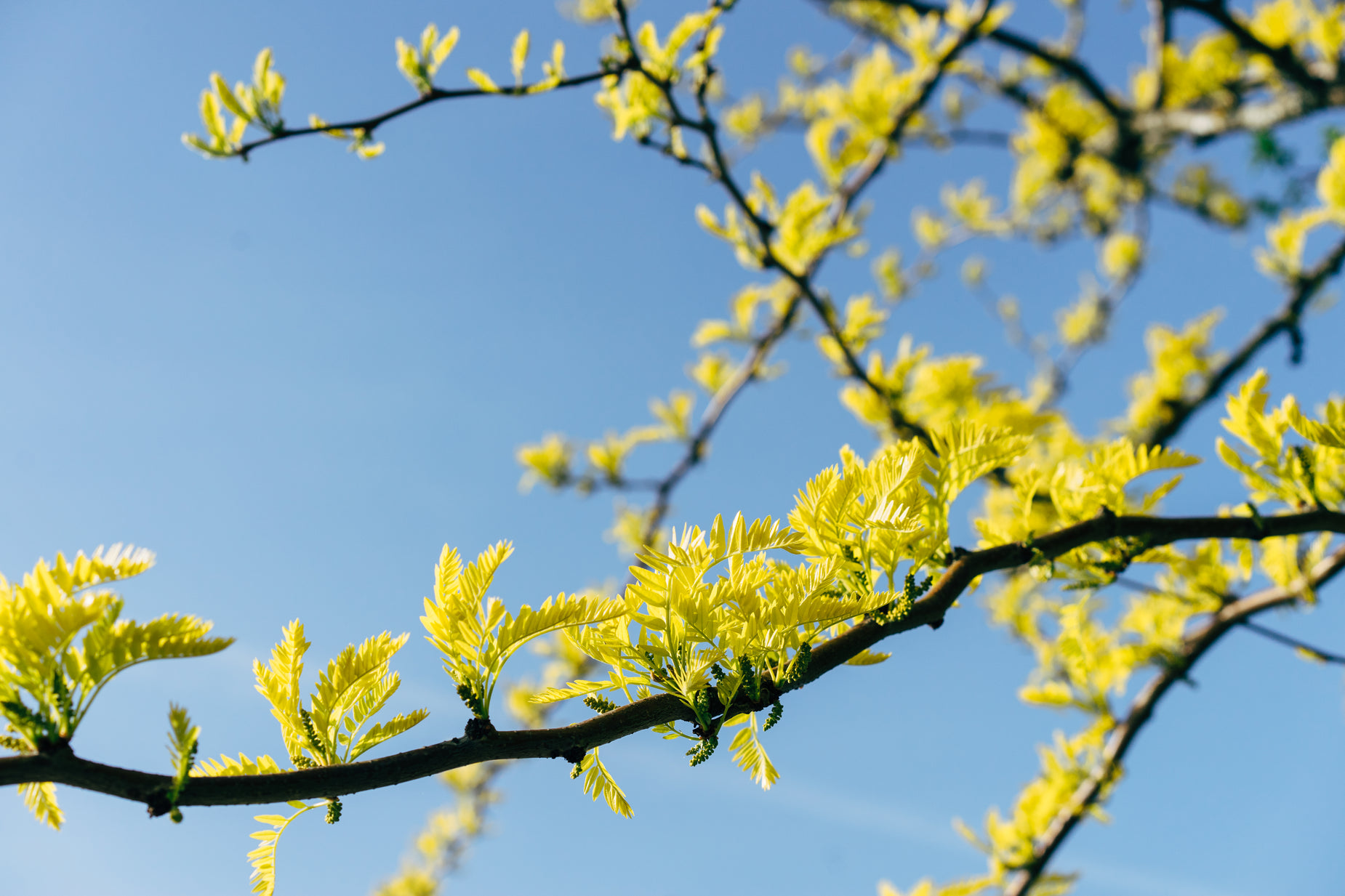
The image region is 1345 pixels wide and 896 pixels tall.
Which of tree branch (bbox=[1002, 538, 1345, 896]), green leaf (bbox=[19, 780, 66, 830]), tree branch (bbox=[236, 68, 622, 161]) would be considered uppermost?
tree branch (bbox=[236, 68, 622, 161])

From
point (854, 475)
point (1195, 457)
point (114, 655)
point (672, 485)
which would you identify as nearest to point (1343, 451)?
point (1195, 457)

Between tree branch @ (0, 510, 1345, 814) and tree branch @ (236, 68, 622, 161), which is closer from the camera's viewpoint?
tree branch @ (0, 510, 1345, 814)

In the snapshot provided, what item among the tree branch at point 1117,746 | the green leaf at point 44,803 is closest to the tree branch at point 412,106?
the green leaf at point 44,803

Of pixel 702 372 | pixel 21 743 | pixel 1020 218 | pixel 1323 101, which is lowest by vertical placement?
pixel 21 743

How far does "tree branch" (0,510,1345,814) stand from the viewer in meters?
0.74

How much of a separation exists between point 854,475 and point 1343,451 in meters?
0.89

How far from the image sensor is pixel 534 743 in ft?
2.83

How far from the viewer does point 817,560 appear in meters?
0.95

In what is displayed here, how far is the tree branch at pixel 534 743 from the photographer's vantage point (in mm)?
742

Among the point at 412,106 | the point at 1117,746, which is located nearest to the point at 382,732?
the point at 412,106

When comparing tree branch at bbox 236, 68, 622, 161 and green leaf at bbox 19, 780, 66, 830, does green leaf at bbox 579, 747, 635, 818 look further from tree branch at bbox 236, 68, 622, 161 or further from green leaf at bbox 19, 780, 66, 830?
tree branch at bbox 236, 68, 622, 161

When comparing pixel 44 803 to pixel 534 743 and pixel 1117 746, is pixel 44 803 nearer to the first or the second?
pixel 534 743

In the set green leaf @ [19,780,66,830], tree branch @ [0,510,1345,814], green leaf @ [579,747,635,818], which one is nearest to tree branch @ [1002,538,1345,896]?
tree branch @ [0,510,1345,814]

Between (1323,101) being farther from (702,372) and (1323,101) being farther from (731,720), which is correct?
(731,720)
